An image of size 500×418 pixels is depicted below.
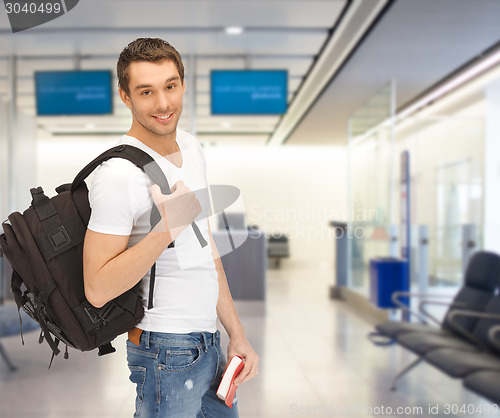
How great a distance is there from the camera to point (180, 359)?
101cm

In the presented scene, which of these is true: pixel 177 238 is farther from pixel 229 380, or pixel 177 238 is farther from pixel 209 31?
pixel 209 31

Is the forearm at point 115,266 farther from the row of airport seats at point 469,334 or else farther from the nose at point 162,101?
the row of airport seats at point 469,334

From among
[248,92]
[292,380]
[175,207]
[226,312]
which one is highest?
[248,92]

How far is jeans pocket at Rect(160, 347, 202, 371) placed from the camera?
1.00 meters

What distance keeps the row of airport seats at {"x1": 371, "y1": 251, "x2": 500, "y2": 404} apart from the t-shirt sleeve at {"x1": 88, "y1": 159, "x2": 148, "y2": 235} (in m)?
2.25

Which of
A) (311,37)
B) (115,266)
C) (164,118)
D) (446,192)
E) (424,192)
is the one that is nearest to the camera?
(115,266)

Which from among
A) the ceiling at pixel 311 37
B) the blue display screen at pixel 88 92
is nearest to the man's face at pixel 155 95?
the ceiling at pixel 311 37

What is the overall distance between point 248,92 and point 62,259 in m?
4.73

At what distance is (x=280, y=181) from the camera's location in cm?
1252

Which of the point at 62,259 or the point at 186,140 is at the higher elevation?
the point at 186,140

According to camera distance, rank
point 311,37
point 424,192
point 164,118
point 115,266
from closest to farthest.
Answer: point 115,266, point 164,118, point 311,37, point 424,192

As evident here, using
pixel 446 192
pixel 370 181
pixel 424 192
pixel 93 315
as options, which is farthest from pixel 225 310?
pixel 424 192

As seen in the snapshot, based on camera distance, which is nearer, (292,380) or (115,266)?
(115,266)

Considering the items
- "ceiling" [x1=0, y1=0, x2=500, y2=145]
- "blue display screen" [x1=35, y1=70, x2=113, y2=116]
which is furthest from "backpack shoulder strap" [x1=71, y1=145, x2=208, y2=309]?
"blue display screen" [x1=35, y1=70, x2=113, y2=116]
